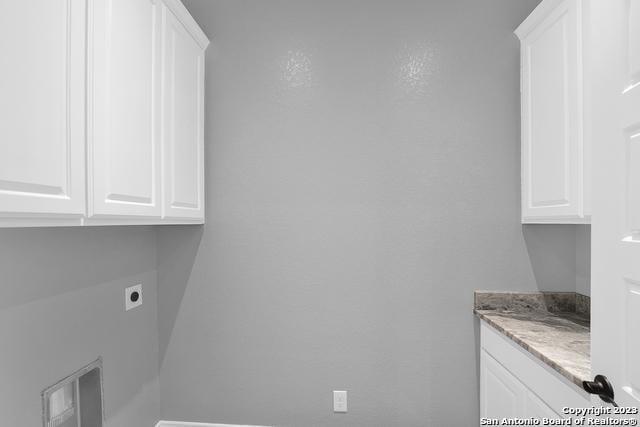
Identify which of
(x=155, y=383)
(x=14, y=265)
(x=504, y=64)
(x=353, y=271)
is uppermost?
(x=504, y=64)

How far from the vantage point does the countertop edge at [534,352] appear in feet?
3.75

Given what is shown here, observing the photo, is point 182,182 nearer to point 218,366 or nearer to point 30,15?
point 30,15

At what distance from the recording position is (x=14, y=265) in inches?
47.7

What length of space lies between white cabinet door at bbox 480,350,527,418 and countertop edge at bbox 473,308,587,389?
0.18 meters

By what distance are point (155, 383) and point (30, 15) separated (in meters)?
1.96

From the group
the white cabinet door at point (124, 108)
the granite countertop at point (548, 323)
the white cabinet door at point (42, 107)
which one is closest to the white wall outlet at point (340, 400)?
the granite countertop at point (548, 323)

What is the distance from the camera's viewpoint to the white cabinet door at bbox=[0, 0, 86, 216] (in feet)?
2.80

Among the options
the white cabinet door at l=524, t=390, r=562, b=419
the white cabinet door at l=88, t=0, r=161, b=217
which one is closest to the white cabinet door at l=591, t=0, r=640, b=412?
the white cabinet door at l=524, t=390, r=562, b=419

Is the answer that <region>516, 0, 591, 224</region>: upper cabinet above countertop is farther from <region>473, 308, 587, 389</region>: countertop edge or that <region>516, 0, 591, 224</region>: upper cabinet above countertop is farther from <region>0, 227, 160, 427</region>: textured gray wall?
<region>0, 227, 160, 427</region>: textured gray wall

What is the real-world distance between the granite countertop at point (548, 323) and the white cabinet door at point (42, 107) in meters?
1.68

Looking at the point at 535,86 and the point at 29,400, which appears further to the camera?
the point at 535,86

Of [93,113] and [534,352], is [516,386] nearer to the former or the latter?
[534,352]

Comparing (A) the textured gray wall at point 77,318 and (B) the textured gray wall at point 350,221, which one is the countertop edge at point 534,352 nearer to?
(B) the textured gray wall at point 350,221

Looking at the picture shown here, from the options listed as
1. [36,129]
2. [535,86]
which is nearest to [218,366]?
[36,129]
